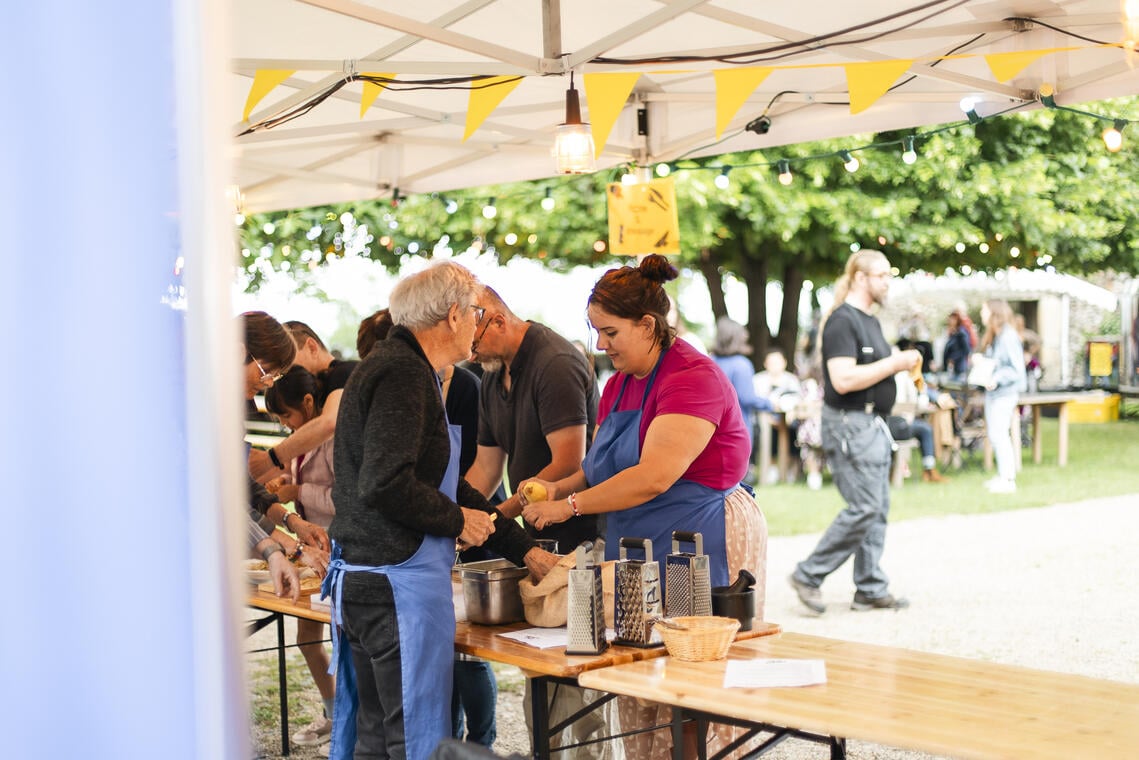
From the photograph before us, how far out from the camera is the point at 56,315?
1062mm

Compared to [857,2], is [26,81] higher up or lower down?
lower down

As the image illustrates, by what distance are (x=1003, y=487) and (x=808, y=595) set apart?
510cm

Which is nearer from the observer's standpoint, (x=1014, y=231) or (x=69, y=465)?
(x=69, y=465)

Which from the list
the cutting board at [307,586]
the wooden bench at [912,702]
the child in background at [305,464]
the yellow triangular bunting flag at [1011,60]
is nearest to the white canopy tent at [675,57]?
the yellow triangular bunting flag at [1011,60]

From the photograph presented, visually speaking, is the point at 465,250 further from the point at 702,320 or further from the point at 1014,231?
the point at 702,320

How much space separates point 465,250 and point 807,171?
14.6ft

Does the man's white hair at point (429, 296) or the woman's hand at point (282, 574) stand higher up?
the man's white hair at point (429, 296)

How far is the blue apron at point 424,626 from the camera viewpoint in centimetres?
262

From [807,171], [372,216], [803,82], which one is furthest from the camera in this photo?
[372,216]

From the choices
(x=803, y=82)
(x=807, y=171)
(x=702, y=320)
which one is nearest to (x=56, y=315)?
(x=803, y=82)

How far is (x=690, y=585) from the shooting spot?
2.75 meters

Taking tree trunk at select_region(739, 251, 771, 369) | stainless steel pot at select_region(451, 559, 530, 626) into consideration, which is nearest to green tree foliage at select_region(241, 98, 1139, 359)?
tree trunk at select_region(739, 251, 771, 369)

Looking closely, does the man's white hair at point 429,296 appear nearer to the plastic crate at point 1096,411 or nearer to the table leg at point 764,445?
the table leg at point 764,445

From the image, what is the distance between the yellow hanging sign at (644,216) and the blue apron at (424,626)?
3.55m
